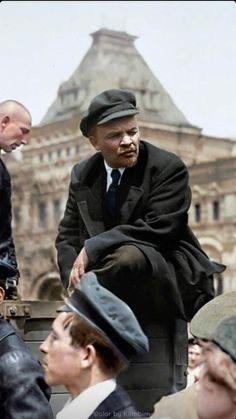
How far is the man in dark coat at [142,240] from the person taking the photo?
202 inches

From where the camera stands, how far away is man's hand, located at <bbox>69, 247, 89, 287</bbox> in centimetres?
512

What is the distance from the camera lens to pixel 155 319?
209 inches

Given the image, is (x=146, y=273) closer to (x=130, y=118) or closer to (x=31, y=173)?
(x=130, y=118)

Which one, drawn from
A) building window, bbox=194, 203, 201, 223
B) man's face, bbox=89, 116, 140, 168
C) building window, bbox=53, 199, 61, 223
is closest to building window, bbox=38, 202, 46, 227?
building window, bbox=53, 199, 61, 223

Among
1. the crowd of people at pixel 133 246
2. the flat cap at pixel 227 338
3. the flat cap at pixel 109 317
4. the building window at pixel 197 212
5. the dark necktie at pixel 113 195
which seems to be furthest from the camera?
the building window at pixel 197 212

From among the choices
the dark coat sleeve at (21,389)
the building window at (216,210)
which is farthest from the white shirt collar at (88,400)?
the building window at (216,210)

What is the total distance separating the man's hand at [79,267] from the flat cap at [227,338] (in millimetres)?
1548

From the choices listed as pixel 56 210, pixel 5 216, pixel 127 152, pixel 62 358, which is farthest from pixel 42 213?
pixel 62 358

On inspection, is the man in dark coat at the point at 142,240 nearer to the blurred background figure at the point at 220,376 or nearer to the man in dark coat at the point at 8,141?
the man in dark coat at the point at 8,141

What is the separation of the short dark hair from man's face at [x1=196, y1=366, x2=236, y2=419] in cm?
31

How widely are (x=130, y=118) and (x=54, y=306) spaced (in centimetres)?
113

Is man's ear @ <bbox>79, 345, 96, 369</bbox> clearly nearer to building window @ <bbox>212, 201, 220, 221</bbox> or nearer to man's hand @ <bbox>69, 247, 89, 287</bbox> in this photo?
man's hand @ <bbox>69, 247, 89, 287</bbox>

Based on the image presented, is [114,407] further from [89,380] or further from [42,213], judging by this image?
[42,213]

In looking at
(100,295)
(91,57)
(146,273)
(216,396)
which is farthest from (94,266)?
(91,57)
